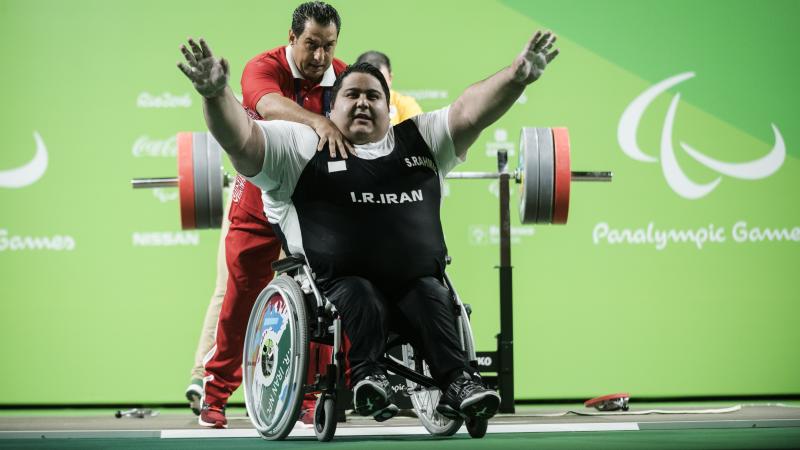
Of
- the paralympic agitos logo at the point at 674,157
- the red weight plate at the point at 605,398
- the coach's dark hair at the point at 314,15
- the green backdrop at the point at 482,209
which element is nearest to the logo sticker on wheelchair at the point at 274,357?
the coach's dark hair at the point at 314,15

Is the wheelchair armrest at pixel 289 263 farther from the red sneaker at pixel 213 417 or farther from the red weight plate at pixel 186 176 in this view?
the red sneaker at pixel 213 417

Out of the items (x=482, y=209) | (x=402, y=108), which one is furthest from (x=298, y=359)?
(x=482, y=209)

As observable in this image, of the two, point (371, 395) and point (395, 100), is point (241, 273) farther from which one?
point (395, 100)

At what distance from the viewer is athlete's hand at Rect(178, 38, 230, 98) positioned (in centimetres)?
259

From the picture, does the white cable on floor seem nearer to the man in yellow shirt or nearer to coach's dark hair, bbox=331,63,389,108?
the man in yellow shirt

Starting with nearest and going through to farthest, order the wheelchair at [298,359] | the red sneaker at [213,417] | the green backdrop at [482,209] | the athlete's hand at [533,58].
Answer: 1. the wheelchair at [298,359]
2. the athlete's hand at [533,58]
3. the red sneaker at [213,417]
4. the green backdrop at [482,209]

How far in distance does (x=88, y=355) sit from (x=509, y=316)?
2.08 meters

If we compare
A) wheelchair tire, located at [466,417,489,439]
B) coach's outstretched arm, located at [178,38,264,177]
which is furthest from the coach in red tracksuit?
wheelchair tire, located at [466,417,489,439]

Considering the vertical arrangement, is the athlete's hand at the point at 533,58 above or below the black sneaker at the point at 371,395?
above

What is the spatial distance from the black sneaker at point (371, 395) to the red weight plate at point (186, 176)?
1266mm

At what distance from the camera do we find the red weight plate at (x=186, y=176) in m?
3.59

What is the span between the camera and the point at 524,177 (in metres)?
3.66

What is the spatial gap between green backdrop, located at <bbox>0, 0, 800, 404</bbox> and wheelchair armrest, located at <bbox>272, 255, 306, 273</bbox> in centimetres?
206

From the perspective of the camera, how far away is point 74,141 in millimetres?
4996
